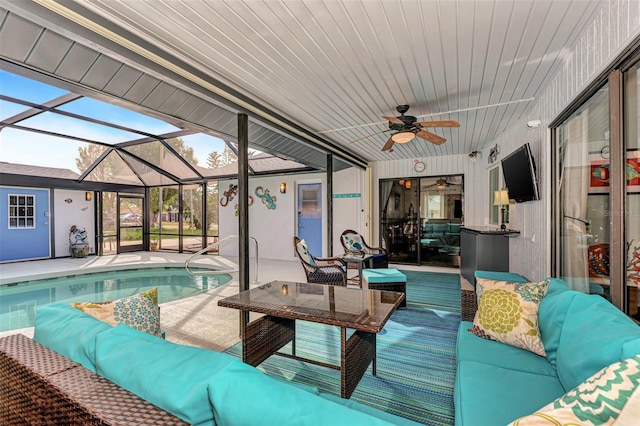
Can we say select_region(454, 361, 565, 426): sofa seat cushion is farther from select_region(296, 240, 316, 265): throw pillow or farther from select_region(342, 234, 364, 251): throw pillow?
select_region(342, 234, 364, 251): throw pillow

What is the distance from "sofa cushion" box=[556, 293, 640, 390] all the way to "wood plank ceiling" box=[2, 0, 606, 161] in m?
1.92

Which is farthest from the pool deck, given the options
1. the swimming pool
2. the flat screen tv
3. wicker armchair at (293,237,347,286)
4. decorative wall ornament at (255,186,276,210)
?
the flat screen tv

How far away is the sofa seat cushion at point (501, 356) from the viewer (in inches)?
67.0

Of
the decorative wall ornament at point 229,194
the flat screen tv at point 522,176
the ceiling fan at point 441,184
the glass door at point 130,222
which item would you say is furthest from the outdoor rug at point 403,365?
the glass door at point 130,222

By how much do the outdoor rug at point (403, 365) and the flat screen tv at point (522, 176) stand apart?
67.6 inches

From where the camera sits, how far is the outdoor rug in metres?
2.06

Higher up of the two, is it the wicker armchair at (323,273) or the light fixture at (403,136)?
the light fixture at (403,136)

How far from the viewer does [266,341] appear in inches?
96.4

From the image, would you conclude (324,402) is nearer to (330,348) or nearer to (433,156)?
(330,348)

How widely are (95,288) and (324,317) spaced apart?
5.89 metres

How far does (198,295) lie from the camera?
4.69 meters

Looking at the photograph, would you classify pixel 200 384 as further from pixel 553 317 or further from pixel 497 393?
pixel 553 317

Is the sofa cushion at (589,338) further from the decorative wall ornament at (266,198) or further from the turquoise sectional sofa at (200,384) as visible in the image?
the decorative wall ornament at (266,198)

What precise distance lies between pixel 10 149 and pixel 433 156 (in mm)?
9927
